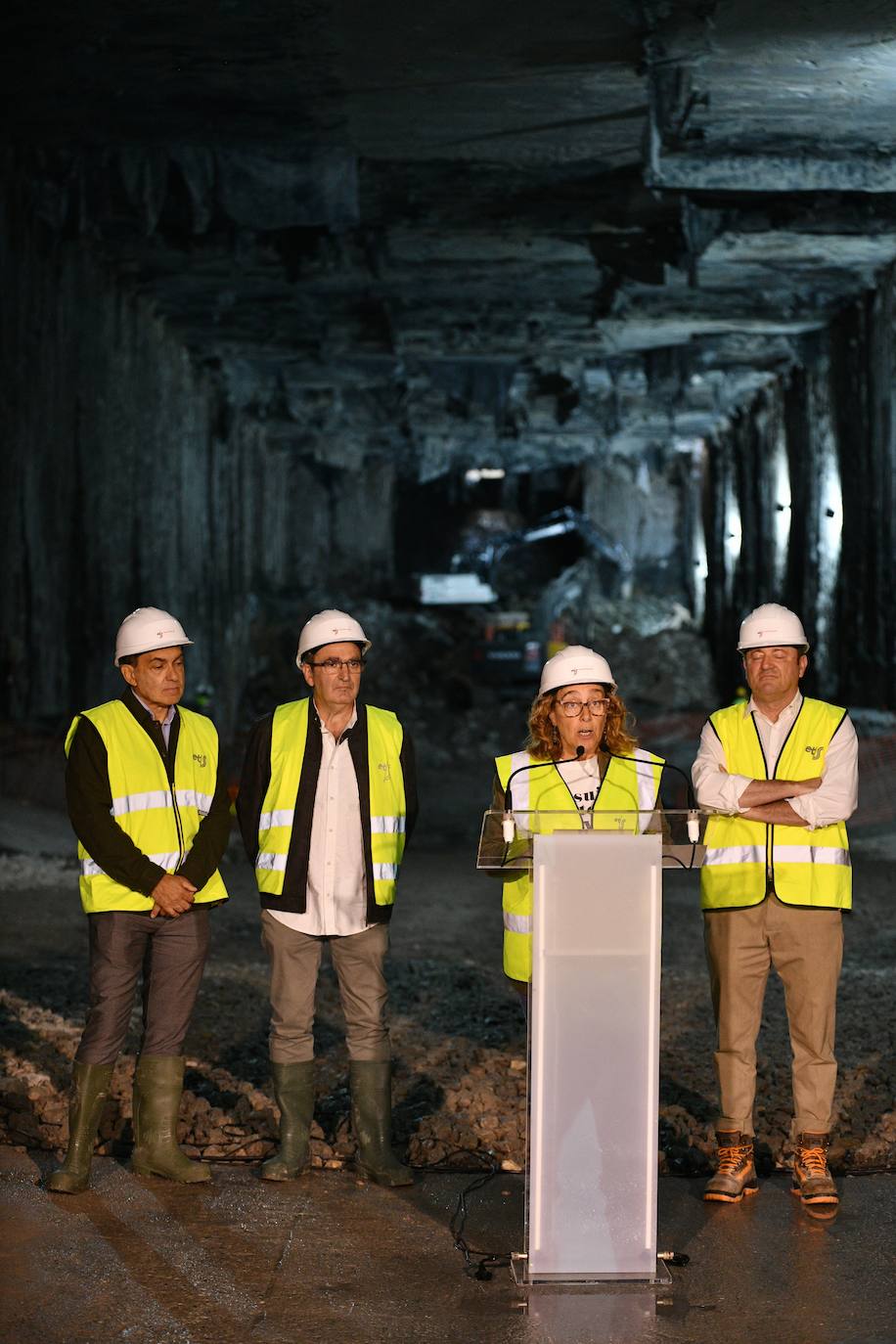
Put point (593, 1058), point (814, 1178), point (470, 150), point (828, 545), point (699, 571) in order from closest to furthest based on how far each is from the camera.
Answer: point (593, 1058), point (814, 1178), point (470, 150), point (828, 545), point (699, 571)

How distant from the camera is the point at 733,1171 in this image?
4.96m

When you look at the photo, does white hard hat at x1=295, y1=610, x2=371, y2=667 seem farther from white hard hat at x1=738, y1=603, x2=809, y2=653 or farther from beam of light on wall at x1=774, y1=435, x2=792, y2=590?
beam of light on wall at x1=774, y1=435, x2=792, y2=590

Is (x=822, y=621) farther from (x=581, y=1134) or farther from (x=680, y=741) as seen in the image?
(x=581, y=1134)

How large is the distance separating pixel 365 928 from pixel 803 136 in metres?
9.48

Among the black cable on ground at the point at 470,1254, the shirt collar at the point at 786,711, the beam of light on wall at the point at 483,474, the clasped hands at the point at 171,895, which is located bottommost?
the black cable on ground at the point at 470,1254

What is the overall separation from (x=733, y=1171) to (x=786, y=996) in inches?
23.9

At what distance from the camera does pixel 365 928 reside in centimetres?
517

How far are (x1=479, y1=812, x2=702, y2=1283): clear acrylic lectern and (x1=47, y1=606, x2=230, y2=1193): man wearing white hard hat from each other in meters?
1.51

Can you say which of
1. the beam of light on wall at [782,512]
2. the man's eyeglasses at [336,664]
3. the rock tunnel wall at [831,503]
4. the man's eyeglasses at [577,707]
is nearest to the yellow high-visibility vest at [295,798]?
the man's eyeglasses at [336,664]

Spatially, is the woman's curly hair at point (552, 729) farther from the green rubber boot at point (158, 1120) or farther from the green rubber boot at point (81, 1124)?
the green rubber boot at point (81, 1124)

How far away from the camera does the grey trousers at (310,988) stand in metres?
5.14

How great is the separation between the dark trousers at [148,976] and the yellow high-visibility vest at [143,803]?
7 cm

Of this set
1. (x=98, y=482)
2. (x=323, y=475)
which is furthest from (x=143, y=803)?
(x=323, y=475)

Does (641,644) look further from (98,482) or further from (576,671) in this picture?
(576,671)
